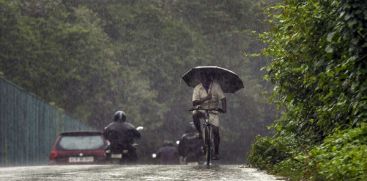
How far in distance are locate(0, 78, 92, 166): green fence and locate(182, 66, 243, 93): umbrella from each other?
9816 millimetres

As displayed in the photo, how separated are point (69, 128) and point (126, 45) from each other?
14576 mm

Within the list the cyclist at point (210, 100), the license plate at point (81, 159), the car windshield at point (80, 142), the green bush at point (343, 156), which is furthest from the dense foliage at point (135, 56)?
the green bush at point (343, 156)

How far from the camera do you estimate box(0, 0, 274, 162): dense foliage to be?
1624 inches

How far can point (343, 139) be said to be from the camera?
11.4 m

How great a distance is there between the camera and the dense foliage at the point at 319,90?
1112 centimetres

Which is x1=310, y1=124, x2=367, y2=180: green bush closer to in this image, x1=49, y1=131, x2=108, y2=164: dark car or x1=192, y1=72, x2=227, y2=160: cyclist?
x1=192, y1=72, x2=227, y2=160: cyclist

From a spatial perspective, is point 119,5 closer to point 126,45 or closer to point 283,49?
point 126,45

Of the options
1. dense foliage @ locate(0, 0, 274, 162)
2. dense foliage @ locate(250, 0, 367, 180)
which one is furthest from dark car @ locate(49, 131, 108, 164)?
dense foliage @ locate(0, 0, 274, 162)

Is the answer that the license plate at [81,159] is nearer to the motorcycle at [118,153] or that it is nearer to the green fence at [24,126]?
the motorcycle at [118,153]

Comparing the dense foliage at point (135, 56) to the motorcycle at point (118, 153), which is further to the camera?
the dense foliage at point (135, 56)

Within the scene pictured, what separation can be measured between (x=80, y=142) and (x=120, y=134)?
3.38 feet

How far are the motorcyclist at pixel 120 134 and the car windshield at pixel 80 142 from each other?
0.97 feet

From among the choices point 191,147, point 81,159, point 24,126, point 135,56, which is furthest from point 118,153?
point 135,56

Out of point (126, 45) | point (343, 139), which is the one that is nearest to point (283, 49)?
point (343, 139)
